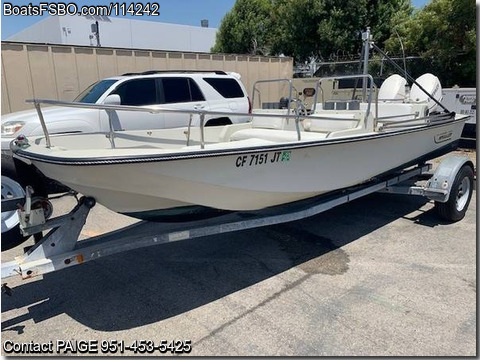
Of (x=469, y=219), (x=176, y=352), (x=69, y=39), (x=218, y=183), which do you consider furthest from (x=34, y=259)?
(x=69, y=39)

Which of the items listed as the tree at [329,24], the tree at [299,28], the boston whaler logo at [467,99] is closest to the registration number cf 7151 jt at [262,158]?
the boston whaler logo at [467,99]

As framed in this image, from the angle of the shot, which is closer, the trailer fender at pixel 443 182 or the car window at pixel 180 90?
the trailer fender at pixel 443 182

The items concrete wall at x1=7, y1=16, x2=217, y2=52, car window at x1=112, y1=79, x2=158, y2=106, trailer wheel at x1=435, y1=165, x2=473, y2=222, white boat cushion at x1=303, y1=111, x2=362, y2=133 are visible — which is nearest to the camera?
white boat cushion at x1=303, y1=111, x2=362, y2=133

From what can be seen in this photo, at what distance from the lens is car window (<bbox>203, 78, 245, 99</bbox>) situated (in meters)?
8.05

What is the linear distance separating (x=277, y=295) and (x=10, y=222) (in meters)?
2.35

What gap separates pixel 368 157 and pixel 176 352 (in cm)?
288

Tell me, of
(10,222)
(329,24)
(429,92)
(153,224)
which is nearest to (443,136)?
(429,92)

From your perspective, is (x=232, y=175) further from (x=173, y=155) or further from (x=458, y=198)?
(x=458, y=198)

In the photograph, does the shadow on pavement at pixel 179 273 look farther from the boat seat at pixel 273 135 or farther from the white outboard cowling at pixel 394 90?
the white outboard cowling at pixel 394 90

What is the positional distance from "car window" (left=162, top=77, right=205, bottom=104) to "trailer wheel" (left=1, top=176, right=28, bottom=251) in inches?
169

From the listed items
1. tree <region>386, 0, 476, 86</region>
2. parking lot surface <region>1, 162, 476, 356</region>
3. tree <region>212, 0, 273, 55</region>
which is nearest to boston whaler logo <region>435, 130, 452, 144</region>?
parking lot surface <region>1, 162, 476, 356</region>

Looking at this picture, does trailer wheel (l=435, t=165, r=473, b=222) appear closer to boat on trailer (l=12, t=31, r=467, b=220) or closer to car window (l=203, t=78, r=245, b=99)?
boat on trailer (l=12, t=31, r=467, b=220)

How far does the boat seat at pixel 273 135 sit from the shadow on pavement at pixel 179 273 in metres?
1.19

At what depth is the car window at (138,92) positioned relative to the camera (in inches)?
269
